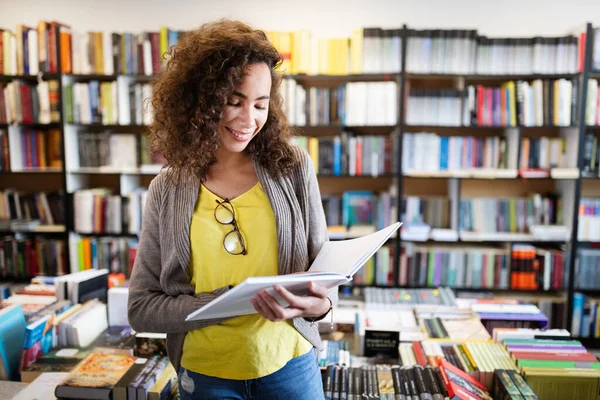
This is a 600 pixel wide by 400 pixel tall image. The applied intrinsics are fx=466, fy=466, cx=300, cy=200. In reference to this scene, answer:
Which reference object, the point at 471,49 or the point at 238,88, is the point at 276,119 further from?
the point at 471,49

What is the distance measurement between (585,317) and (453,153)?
142cm

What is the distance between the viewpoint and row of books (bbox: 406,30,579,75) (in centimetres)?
292

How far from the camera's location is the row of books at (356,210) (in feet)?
10.3

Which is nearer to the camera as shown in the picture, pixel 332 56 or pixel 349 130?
pixel 332 56

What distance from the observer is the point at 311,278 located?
84 cm

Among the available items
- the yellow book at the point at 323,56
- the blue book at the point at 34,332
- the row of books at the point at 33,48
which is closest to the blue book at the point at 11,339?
the blue book at the point at 34,332

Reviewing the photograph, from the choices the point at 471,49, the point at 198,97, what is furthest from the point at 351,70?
the point at 198,97

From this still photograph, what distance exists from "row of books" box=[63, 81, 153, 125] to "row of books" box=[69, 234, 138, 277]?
2.69 feet

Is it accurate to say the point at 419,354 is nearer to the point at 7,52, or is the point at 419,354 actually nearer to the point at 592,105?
the point at 592,105

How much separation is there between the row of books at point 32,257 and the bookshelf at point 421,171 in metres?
0.13

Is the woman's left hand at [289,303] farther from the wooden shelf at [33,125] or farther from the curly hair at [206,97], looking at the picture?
the wooden shelf at [33,125]

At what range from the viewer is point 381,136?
313 cm

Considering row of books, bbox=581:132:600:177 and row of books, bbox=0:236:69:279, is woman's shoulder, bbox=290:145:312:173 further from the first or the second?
row of books, bbox=0:236:69:279

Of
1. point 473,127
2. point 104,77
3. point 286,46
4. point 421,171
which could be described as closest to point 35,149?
point 104,77
